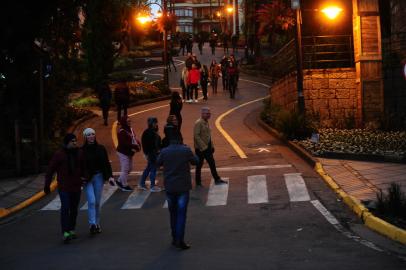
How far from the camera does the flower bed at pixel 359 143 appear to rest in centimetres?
1675

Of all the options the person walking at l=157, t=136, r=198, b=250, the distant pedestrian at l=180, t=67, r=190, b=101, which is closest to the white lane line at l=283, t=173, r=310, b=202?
the person walking at l=157, t=136, r=198, b=250

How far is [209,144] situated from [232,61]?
17.8 meters

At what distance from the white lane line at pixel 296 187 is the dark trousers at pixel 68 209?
4.44m

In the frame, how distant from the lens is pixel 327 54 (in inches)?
966

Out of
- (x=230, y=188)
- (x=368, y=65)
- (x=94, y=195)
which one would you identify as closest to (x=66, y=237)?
(x=94, y=195)

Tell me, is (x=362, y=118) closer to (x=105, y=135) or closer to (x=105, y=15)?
(x=105, y=135)

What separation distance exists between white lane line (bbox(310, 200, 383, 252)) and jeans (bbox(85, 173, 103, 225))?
3.85 meters

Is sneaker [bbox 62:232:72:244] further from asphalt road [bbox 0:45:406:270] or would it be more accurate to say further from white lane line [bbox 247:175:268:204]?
white lane line [bbox 247:175:268:204]

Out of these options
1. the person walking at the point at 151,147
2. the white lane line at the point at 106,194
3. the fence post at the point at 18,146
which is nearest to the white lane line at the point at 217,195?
the person walking at the point at 151,147

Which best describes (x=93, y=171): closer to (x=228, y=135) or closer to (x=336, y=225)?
(x=336, y=225)

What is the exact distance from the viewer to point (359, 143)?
18172mm

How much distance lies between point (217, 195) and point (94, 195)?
360 cm

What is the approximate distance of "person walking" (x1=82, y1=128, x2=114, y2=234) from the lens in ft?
34.8

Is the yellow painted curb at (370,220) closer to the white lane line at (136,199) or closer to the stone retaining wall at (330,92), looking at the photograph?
the white lane line at (136,199)
